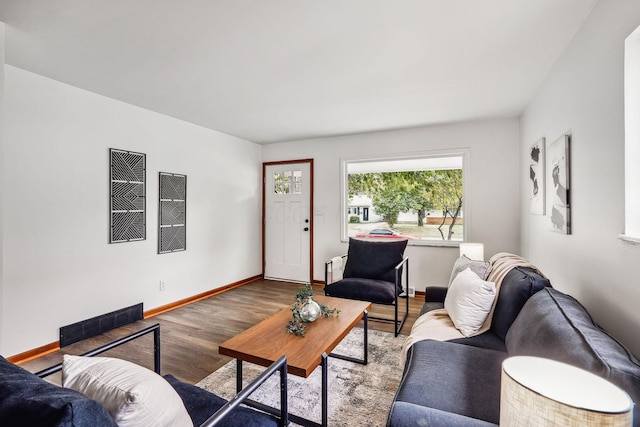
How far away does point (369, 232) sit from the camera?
4.72 metres

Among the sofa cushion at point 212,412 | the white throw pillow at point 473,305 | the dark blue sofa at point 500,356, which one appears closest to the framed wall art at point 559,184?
the dark blue sofa at point 500,356

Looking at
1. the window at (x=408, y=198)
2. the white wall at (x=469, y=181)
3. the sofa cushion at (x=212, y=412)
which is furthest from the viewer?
the window at (x=408, y=198)

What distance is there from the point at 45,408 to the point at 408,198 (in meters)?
4.33

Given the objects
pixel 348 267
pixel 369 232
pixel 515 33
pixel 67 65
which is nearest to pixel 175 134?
pixel 67 65

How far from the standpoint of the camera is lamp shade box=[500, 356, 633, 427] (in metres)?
0.67

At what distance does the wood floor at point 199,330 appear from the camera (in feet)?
8.04

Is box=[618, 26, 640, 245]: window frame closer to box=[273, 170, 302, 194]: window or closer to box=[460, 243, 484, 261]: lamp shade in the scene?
box=[460, 243, 484, 261]: lamp shade

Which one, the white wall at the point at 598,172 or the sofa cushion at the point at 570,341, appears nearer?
the sofa cushion at the point at 570,341

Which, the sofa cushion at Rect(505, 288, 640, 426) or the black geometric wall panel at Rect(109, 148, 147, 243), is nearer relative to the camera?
the sofa cushion at Rect(505, 288, 640, 426)

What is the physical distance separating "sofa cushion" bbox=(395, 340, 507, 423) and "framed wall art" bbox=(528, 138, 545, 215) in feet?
5.33

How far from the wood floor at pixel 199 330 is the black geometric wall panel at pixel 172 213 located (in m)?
0.81

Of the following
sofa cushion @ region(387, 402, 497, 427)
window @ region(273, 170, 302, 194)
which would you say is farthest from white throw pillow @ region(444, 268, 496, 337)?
window @ region(273, 170, 302, 194)

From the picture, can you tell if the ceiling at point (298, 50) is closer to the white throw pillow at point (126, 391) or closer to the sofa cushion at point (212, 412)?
the white throw pillow at point (126, 391)

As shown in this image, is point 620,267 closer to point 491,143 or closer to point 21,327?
point 491,143
